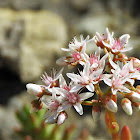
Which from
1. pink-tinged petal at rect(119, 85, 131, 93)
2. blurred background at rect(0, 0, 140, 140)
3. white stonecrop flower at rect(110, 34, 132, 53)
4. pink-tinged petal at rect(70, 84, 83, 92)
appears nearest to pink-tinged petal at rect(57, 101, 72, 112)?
Result: pink-tinged petal at rect(70, 84, 83, 92)

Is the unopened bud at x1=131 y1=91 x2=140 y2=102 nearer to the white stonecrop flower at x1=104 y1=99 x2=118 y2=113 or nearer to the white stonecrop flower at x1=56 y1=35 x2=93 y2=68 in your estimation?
the white stonecrop flower at x1=104 y1=99 x2=118 y2=113

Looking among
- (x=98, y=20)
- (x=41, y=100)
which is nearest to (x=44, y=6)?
(x=98, y=20)

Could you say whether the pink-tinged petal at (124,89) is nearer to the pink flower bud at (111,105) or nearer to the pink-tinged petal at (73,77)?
the pink flower bud at (111,105)

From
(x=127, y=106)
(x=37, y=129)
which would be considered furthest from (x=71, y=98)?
(x=37, y=129)

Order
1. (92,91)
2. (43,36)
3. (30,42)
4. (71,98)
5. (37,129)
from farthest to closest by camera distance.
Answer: (43,36)
(30,42)
(37,129)
(71,98)
(92,91)

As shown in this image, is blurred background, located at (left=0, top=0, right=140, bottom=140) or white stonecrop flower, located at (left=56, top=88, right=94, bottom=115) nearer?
white stonecrop flower, located at (left=56, top=88, right=94, bottom=115)

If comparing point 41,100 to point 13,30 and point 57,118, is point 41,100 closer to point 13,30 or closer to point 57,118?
point 57,118

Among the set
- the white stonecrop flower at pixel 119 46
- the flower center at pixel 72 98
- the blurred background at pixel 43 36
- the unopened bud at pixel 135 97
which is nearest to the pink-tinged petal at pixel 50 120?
the flower center at pixel 72 98

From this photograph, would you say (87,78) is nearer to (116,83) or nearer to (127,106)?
(116,83)
